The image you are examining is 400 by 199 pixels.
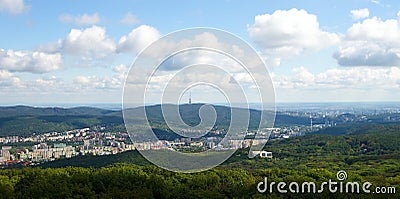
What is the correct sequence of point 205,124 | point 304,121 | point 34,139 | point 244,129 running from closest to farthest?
point 244,129 → point 205,124 → point 34,139 → point 304,121

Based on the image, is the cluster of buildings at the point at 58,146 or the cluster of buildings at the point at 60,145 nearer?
the cluster of buildings at the point at 60,145

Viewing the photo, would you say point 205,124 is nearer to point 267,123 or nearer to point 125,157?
point 267,123

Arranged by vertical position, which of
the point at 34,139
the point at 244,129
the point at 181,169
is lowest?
the point at 34,139

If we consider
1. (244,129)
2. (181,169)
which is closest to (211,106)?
(244,129)

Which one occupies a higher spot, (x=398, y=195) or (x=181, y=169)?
(x=181, y=169)

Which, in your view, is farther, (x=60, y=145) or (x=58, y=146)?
(x=60, y=145)

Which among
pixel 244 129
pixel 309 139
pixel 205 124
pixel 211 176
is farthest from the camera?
pixel 309 139

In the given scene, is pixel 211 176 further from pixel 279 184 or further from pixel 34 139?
pixel 34 139

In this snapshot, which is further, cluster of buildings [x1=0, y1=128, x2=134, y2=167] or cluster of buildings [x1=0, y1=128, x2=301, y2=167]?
cluster of buildings [x1=0, y1=128, x2=134, y2=167]

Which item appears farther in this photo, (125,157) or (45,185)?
(125,157)
